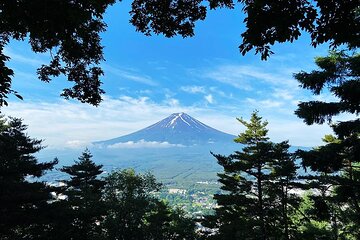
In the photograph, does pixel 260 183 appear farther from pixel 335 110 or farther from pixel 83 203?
pixel 83 203

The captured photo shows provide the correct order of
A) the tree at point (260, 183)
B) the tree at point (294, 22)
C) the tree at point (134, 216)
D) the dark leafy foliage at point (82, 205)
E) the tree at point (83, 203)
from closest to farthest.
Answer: the tree at point (294, 22) < the tree at point (260, 183) < the dark leafy foliage at point (82, 205) < the tree at point (83, 203) < the tree at point (134, 216)

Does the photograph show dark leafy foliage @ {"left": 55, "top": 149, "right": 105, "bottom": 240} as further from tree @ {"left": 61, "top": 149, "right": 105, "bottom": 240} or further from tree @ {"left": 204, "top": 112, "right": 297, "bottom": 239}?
tree @ {"left": 204, "top": 112, "right": 297, "bottom": 239}

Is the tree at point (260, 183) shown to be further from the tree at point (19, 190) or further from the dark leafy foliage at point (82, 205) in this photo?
the tree at point (19, 190)

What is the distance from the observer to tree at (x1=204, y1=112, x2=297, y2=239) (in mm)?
18281

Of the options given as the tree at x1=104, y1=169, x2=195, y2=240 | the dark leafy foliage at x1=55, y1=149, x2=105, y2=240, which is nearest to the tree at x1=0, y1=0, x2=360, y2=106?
the dark leafy foliage at x1=55, y1=149, x2=105, y2=240

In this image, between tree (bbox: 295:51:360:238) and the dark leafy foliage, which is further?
the dark leafy foliage

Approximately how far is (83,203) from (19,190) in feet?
23.5

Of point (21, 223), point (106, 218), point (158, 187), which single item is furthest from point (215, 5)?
point (158, 187)

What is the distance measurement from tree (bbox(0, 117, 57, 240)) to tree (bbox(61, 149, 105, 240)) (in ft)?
6.82

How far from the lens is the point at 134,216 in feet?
103

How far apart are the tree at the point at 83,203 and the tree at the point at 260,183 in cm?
1132

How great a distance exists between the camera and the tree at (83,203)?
2250cm

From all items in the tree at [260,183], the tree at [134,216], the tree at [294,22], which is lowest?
the tree at [134,216]

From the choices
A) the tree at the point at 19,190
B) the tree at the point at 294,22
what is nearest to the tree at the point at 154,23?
the tree at the point at 294,22
